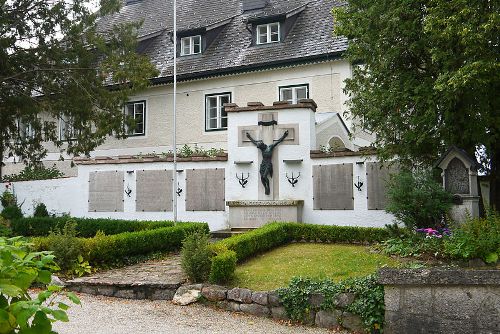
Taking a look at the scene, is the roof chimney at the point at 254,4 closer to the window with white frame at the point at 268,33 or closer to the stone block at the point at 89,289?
the window with white frame at the point at 268,33

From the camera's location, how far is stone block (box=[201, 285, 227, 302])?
8156 millimetres

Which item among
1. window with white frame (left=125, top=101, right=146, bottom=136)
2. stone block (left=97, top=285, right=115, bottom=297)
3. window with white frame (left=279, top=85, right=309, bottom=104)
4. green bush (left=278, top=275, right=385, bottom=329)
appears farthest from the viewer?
window with white frame (left=125, top=101, right=146, bottom=136)

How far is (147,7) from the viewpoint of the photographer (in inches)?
1171

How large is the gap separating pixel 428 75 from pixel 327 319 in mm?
7507

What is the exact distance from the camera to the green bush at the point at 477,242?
26.7 ft

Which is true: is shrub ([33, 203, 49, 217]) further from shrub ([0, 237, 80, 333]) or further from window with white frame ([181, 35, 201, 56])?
shrub ([0, 237, 80, 333])

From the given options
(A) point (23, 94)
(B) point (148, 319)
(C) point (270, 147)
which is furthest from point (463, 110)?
(A) point (23, 94)

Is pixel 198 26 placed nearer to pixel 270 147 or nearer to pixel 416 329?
pixel 270 147

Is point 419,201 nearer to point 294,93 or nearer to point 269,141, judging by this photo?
point 269,141

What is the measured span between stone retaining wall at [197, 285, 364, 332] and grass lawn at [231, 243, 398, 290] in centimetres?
60

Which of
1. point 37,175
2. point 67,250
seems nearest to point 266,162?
point 67,250

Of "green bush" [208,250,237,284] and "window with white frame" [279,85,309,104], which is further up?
"window with white frame" [279,85,309,104]

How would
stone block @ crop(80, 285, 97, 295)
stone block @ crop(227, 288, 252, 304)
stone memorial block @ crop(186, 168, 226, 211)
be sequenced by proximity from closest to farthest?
stone block @ crop(227, 288, 252, 304)
stone block @ crop(80, 285, 97, 295)
stone memorial block @ crop(186, 168, 226, 211)

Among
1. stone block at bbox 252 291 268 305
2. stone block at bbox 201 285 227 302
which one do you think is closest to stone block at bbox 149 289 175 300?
stone block at bbox 201 285 227 302
